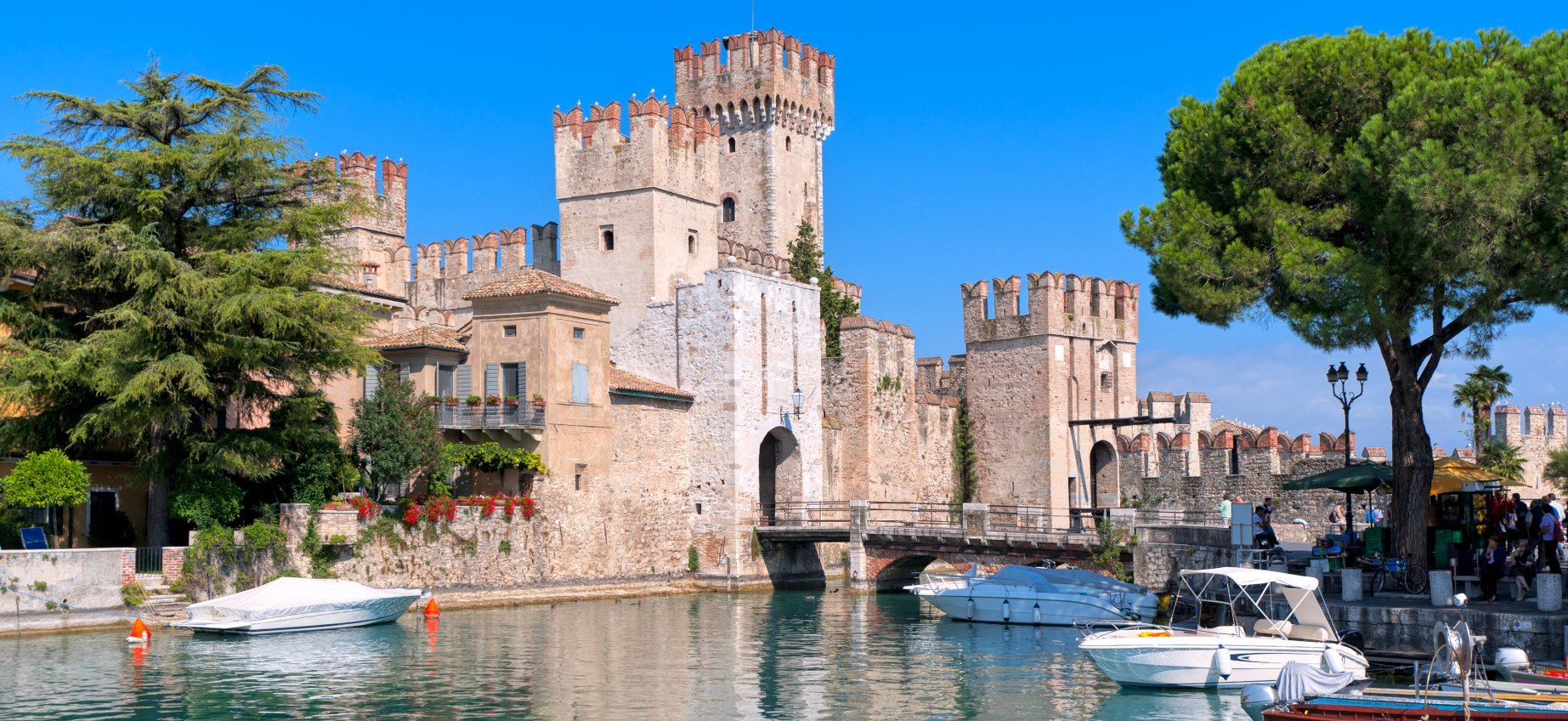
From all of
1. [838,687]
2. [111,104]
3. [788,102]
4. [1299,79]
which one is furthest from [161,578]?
[788,102]

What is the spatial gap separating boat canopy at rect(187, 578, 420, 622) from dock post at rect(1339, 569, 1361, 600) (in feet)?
51.4

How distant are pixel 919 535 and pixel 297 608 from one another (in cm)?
1464

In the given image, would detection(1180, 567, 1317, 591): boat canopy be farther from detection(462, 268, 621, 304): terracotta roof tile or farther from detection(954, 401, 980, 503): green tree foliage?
detection(954, 401, 980, 503): green tree foliage

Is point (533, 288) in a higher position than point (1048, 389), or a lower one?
higher

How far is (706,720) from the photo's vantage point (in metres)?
18.8

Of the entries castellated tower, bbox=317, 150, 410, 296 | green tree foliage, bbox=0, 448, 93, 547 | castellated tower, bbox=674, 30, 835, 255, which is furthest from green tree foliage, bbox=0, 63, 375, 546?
castellated tower, bbox=674, 30, 835, 255

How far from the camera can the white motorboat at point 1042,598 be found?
2970 cm

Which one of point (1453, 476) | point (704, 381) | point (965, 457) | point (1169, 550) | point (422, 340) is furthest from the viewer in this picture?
point (965, 457)

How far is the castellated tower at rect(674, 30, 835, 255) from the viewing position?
55719mm

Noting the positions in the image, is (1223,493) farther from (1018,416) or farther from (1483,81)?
(1483,81)

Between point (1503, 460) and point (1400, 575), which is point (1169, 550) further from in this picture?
point (1503, 460)

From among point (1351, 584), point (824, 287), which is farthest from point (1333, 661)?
point (824, 287)

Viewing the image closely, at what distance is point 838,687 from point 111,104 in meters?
17.4

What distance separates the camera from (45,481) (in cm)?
2723
